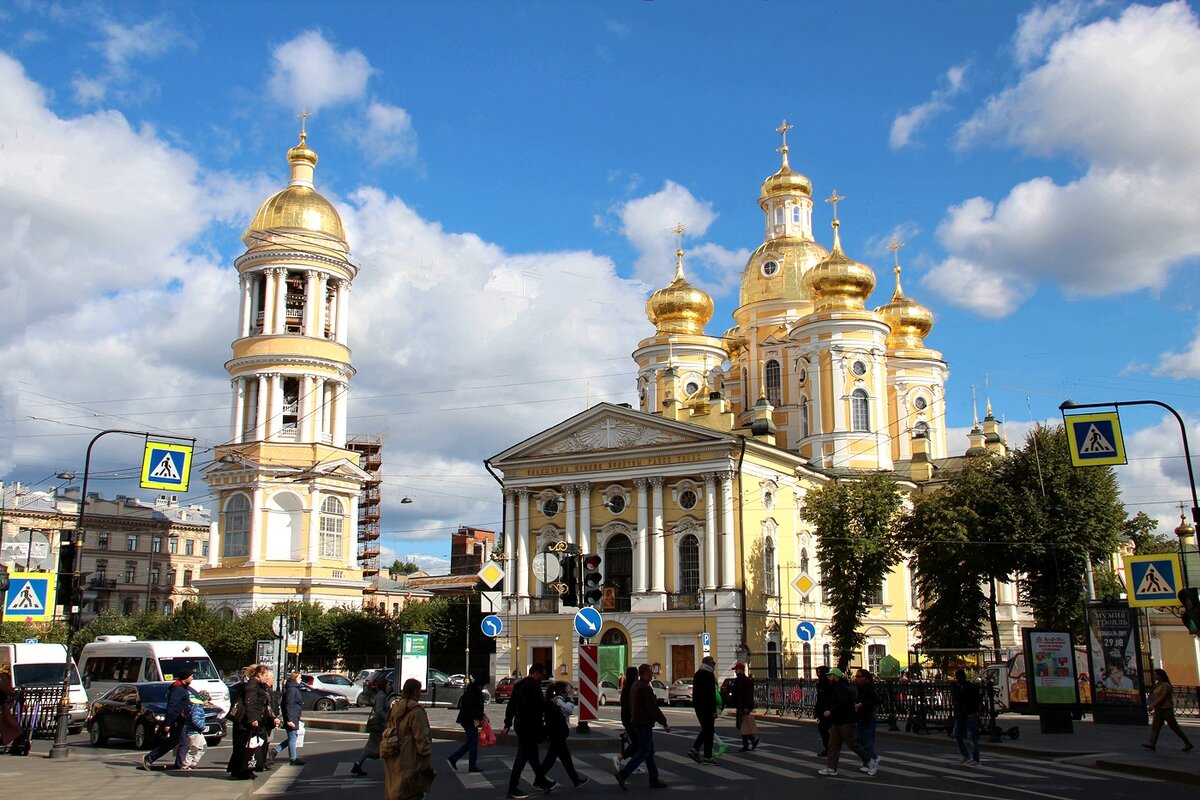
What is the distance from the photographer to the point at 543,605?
187 feet

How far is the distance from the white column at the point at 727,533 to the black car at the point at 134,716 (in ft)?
98.0

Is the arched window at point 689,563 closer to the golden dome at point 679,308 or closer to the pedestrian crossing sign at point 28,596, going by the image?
the golden dome at point 679,308

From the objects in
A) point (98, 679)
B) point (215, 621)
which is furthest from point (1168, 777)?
point (215, 621)

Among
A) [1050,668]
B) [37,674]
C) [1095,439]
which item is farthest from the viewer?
[37,674]

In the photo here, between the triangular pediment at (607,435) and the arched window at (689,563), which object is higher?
the triangular pediment at (607,435)

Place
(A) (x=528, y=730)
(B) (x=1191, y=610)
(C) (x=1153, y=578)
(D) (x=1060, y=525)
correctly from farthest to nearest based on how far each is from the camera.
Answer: (D) (x=1060, y=525)
(C) (x=1153, y=578)
(B) (x=1191, y=610)
(A) (x=528, y=730)

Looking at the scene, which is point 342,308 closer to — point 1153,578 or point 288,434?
point 288,434

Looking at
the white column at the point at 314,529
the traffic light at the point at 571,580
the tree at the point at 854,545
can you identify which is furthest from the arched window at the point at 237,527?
the traffic light at the point at 571,580

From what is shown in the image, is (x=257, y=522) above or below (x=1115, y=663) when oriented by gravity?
above

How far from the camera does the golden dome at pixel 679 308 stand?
70750 mm

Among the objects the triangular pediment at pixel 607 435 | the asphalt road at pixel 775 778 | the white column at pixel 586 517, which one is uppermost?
the triangular pediment at pixel 607 435

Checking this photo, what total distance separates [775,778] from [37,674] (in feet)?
63.4

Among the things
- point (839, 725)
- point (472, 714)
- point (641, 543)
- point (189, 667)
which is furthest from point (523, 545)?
point (839, 725)

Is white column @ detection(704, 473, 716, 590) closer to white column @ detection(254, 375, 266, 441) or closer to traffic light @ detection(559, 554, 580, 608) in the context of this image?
white column @ detection(254, 375, 266, 441)
